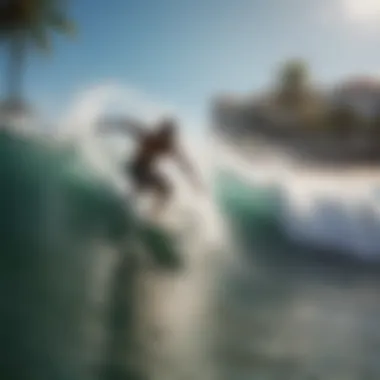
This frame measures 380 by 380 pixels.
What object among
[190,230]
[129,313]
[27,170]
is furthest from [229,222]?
[27,170]

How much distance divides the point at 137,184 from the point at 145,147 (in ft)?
0.16

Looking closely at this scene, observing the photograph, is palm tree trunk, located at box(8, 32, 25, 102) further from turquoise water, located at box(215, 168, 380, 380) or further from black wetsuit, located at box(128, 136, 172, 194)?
turquoise water, located at box(215, 168, 380, 380)

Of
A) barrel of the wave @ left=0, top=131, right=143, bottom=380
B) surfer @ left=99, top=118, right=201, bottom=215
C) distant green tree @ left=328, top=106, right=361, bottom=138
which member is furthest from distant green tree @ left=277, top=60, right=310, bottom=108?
barrel of the wave @ left=0, top=131, right=143, bottom=380

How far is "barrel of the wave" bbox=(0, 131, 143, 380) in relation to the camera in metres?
0.90

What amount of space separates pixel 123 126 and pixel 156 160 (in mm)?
65

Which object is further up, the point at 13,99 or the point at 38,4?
the point at 38,4

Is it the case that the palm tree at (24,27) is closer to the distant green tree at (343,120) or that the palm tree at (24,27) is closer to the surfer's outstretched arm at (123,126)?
the surfer's outstretched arm at (123,126)

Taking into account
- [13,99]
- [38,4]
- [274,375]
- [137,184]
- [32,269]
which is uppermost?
[38,4]

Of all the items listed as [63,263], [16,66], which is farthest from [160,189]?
[16,66]

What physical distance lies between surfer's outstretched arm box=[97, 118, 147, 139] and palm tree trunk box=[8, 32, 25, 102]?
0.12m

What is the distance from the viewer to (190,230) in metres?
0.93

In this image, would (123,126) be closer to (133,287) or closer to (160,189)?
(160,189)

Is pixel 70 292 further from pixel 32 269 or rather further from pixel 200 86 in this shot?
pixel 200 86

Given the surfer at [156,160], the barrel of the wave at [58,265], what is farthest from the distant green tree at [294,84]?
the barrel of the wave at [58,265]
